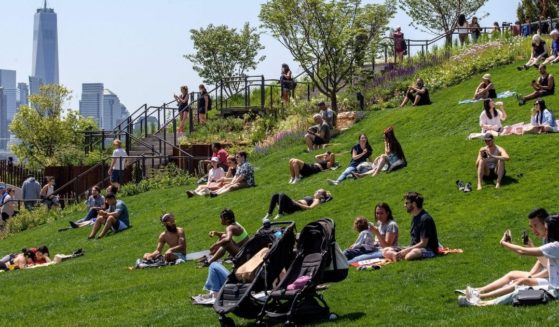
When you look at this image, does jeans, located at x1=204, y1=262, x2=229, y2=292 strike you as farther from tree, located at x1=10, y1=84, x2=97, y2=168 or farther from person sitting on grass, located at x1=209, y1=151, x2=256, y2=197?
tree, located at x1=10, y1=84, x2=97, y2=168

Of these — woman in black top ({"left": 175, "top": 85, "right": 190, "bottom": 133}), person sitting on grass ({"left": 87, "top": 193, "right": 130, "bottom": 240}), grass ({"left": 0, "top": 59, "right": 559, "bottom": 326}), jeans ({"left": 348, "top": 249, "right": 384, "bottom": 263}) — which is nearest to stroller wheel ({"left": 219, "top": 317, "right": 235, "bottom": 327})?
grass ({"left": 0, "top": 59, "right": 559, "bottom": 326})

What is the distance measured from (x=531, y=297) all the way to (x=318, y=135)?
58.1ft

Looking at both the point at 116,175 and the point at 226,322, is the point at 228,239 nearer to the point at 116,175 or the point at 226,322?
the point at 226,322

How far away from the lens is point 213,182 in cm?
2670

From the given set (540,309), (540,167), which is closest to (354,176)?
(540,167)

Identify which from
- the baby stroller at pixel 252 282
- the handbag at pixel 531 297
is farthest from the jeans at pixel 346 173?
the handbag at pixel 531 297

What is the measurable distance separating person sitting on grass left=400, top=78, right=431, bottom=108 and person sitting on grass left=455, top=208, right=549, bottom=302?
743 inches

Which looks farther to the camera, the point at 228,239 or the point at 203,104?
the point at 203,104

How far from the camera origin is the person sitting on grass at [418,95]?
→ 3116 cm

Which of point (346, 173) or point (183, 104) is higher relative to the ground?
point (183, 104)

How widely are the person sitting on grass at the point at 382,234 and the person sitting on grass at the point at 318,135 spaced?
12865 mm

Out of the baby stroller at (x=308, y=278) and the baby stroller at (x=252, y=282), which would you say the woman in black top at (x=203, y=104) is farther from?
the baby stroller at (x=308, y=278)

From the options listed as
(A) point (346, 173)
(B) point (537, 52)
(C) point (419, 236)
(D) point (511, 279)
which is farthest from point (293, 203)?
(B) point (537, 52)

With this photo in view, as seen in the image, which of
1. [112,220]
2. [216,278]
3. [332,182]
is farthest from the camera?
[112,220]
